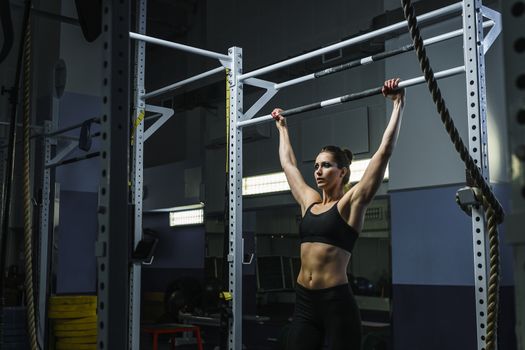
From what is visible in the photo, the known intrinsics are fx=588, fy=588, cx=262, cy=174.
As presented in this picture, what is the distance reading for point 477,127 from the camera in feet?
7.71

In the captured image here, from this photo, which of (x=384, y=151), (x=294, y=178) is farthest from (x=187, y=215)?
(x=384, y=151)

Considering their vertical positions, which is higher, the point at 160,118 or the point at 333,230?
the point at 160,118

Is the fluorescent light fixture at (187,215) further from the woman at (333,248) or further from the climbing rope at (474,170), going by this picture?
the climbing rope at (474,170)

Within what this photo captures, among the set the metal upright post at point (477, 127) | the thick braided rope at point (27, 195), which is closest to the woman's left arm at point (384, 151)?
the metal upright post at point (477, 127)

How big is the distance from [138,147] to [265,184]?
12.3 ft

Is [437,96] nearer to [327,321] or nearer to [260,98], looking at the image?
→ [327,321]

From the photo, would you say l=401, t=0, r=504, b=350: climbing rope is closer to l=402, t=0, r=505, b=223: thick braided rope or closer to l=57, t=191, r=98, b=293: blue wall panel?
l=402, t=0, r=505, b=223: thick braided rope

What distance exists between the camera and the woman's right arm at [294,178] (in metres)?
3.13

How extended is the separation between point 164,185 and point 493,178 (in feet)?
19.8

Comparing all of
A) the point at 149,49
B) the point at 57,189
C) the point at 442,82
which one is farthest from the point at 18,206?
the point at 442,82

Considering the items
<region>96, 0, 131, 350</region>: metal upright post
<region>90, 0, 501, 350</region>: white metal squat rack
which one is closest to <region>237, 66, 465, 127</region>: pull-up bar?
<region>90, 0, 501, 350</region>: white metal squat rack

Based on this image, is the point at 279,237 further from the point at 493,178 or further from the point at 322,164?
the point at 322,164

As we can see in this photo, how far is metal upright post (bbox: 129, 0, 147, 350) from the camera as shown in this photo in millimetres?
3908

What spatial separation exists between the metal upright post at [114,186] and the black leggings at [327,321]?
55.4 inches
